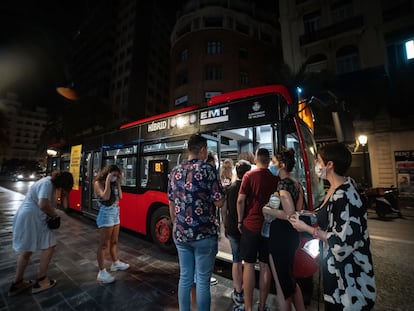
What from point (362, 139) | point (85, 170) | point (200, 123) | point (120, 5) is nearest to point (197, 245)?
point (200, 123)

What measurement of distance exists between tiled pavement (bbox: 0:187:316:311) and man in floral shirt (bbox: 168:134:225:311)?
1001mm

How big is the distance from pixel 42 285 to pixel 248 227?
11.0 feet

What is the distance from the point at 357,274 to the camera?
4.66 ft

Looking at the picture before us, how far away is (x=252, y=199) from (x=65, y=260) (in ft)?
13.9

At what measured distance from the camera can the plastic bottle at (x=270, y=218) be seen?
217 cm

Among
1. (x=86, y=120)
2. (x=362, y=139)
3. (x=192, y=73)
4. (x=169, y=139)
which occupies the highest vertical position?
(x=192, y=73)

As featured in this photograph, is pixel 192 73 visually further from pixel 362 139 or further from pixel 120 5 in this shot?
pixel 120 5

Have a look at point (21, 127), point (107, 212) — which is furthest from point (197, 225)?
point (21, 127)

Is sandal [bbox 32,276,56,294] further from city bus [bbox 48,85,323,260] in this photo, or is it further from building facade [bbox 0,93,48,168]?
building facade [bbox 0,93,48,168]

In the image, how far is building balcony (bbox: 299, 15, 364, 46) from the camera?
595 inches

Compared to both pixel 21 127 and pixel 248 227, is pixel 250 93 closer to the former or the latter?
pixel 248 227

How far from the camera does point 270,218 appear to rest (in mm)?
2336

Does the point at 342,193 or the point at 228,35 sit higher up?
the point at 228,35

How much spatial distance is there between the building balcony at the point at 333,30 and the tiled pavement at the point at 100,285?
19.9m
